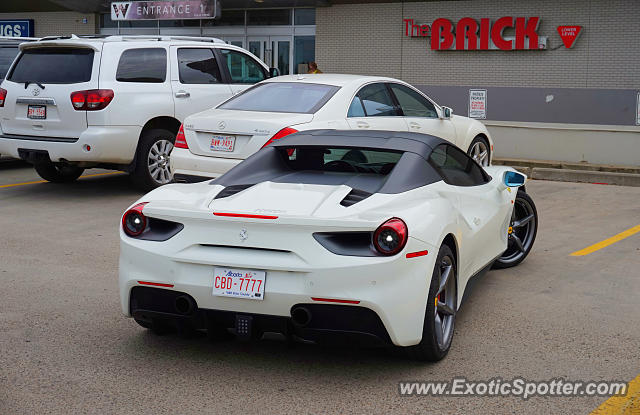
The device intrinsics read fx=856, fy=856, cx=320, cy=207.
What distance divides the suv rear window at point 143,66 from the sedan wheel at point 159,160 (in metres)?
0.87

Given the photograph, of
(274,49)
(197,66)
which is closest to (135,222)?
(197,66)

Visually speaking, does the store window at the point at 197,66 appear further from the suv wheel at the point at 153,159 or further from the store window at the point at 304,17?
the store window at the point at 304,17

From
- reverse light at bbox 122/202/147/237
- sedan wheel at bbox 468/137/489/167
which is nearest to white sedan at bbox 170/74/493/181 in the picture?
sedan wheel at bbox 468/137/489/167

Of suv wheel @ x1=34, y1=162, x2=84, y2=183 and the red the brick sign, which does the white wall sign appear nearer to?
the red the brick sign

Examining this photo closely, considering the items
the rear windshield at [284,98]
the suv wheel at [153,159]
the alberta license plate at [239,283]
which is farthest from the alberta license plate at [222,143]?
the alberta license plate at [239,283]

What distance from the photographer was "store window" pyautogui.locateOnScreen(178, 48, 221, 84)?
39.0 ft

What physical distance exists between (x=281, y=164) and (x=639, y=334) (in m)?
2.59

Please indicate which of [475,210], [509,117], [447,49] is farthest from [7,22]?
[475,210]

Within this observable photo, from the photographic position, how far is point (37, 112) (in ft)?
35.3

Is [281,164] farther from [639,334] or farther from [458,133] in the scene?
[458,133]

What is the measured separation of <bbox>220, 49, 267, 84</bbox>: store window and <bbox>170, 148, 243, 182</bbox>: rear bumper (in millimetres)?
3180

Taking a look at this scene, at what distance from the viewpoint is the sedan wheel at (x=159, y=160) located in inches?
445

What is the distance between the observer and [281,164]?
588 cm

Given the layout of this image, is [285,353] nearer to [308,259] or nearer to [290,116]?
[308,259]
